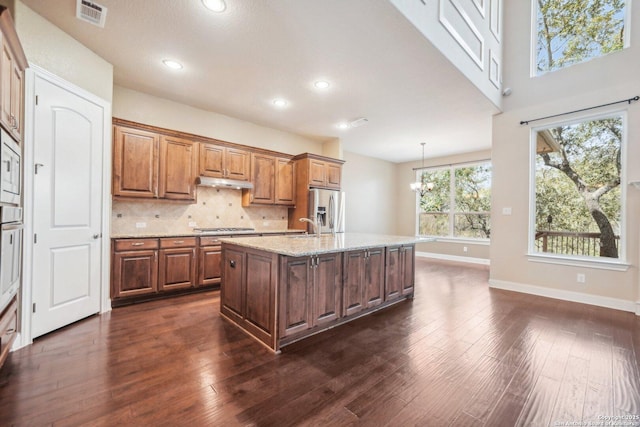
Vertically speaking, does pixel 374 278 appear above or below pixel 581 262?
below

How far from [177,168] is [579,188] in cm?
571

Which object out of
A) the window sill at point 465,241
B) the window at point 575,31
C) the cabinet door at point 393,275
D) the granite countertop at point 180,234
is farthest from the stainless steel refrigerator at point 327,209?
the window at point 575,31

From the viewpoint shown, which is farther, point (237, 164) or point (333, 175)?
point (333, 175)

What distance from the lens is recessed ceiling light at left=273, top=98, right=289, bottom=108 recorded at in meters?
4.07

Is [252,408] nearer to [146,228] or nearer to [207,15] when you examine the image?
[207,15]

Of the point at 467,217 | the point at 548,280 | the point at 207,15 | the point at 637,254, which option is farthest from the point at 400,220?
the point at 207,15

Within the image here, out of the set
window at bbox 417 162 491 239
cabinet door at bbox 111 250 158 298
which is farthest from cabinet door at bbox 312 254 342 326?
window at bbox 417 162 491 239

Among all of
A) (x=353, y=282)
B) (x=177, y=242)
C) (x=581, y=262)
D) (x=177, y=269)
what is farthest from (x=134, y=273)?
(x=581, y=262)

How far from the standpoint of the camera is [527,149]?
13.9 feet

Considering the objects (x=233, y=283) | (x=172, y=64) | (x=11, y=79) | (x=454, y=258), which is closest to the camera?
(x=11, y=79)

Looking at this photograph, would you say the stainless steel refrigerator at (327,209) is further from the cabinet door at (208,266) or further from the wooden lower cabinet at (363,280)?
the wooden lower cabinet at (363,280)

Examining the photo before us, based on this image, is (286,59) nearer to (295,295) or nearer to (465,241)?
(295,295)

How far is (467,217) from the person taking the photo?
705 cm

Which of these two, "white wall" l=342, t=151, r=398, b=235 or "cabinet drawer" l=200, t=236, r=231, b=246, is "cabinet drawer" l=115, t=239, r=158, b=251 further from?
"white wall" l=342, t=151, r=398, b=235
